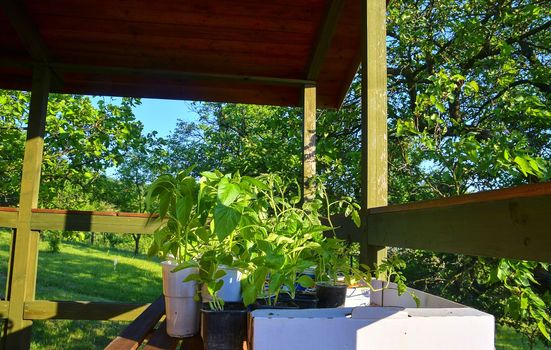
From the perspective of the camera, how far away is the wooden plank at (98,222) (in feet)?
9.23

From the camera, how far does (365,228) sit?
168 cm

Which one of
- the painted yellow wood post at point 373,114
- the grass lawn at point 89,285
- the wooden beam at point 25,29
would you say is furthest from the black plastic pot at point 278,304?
the grass lawn at point 89,285

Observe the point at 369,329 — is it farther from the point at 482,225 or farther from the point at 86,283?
the point at 86,283

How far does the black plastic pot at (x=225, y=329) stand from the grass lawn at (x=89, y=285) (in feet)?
16.4

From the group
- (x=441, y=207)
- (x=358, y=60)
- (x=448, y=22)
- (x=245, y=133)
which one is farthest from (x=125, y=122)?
(x=441, y=207)

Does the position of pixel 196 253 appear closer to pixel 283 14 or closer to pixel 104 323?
pixel 283 14

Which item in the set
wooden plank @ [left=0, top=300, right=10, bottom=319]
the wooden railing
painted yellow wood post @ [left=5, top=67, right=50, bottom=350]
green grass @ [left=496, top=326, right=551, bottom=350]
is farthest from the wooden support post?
green grass @ [left=496, top=326, right=551, bottom=350]

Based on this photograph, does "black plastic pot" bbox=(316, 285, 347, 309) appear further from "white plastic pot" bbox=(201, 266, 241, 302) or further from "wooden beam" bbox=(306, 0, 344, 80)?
"wooden beam" bbox=(306, 0, 344, 80)

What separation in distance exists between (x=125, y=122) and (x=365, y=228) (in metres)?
7.29

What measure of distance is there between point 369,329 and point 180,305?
22.4 inches

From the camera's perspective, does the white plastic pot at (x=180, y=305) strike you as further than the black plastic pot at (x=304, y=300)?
Yes

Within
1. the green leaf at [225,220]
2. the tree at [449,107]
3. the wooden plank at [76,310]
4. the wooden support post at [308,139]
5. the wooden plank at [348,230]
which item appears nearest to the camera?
the green leaf at [225,220]

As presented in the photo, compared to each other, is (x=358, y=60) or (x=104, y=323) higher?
(x=358, y=60)

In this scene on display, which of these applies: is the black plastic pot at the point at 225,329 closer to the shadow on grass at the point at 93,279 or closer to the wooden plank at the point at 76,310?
the wooden plank at the point at 76,310
